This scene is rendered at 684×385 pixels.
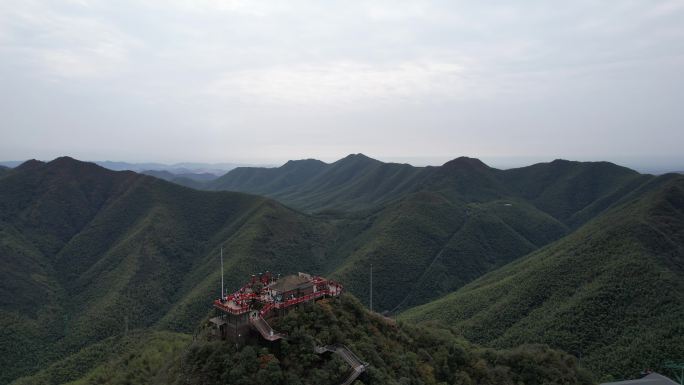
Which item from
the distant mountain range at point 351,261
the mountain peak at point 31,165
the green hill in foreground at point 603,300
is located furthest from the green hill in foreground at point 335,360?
the mountain peak at point 31,165

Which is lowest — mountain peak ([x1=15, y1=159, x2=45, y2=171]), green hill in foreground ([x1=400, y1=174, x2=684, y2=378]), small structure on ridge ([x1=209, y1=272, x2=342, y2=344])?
green hill in foreground ([x1=400, y1=174, x2=684, y2=378])

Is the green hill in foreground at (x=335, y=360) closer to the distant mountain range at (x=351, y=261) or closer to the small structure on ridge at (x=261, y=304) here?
the small structure on ridge at (x=261, y=304)

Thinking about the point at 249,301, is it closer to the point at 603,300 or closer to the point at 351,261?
the point at 603,300

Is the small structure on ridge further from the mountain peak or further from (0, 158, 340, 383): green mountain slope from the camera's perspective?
the mountain peak

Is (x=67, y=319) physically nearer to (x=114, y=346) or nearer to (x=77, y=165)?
(x=114, y=346)

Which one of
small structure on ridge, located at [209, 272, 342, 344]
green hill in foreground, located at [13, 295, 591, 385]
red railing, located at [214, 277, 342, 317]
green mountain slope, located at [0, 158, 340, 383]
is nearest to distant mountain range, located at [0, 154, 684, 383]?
green mountain slope, located at [0, 158, 340, 383]

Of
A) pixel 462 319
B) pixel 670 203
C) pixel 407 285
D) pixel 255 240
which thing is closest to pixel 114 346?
pixel 255 240

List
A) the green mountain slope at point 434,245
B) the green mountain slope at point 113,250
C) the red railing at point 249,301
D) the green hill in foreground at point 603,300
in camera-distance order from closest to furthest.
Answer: the red railing at point 249,301 < the green hill in foreground at point 603,300 < the green mountain slope at point 113,250 < the green mountain slope at point 434,245
